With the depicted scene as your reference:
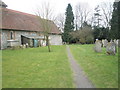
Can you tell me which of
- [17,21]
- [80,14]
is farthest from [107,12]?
[17,21]

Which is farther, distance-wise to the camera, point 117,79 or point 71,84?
point 117,79

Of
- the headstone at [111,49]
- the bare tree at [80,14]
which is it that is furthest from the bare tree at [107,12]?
the headstone at [111,49]

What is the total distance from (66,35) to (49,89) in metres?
42.9

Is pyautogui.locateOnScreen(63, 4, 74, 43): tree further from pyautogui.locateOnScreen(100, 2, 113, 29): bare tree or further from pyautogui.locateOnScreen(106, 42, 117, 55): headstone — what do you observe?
pyautogui.locateOnScreen(106, 42, 117, 55): headstone

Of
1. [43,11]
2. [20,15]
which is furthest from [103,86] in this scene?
[20,15]

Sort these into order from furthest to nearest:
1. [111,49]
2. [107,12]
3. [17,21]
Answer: [107,12]
[17,21]
[111,49]

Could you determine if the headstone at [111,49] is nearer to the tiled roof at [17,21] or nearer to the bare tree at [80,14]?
the tiled roof at [17,21]

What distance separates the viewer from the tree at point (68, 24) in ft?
154

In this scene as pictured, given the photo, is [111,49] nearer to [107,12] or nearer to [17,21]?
[17,21]

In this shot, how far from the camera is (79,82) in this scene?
5.09 metres

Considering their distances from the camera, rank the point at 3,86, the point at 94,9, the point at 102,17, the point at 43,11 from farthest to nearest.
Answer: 1. the point at 94,9
2. the point at 102,17
3. the point at 43,11
4. the point at 3,86

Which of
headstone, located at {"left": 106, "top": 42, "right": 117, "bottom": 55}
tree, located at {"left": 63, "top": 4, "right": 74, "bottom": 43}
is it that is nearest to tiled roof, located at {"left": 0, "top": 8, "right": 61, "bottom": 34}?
headstone, located at {"left": 106, "top": 42, "right": 117, "bottom": 55}

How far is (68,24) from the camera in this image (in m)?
48.3

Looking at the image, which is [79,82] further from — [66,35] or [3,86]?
[66,35]
